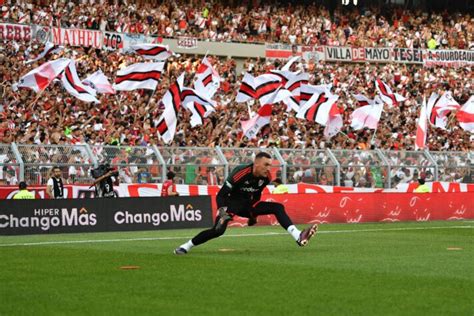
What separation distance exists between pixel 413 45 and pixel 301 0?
6.65 metres

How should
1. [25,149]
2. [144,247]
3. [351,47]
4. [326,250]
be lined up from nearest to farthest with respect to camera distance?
[326,250] < [144,247] < [25,149] < [351,47]

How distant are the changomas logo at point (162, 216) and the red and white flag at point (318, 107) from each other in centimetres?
817

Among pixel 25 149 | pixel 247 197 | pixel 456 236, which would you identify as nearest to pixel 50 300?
pixel 247 197

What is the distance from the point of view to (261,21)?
4925 centimetres

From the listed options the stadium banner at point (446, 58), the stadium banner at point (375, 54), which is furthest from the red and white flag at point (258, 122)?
the stadium banner at point (446, 58)

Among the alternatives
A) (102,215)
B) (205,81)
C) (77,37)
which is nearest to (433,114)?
(205,81)

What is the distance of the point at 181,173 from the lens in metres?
30.5

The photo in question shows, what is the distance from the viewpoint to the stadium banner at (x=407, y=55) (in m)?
53.2

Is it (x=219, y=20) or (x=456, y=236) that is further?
(x=219, y=20)

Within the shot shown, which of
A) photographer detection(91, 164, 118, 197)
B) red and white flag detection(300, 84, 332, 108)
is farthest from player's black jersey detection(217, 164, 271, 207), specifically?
red and white flag detection(300, 84, 332, 108)

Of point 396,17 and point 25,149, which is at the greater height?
point 396,17

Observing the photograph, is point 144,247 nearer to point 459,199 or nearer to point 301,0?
point 459,199

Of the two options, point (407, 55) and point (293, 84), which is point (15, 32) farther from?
point (407, 55)

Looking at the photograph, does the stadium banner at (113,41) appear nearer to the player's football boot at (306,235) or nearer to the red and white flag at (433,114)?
the red and white flag at (433,114)
